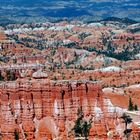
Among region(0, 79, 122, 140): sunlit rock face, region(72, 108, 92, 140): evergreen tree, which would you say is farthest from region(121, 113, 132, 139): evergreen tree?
region(72, 108, 92, 140): evergreen tree

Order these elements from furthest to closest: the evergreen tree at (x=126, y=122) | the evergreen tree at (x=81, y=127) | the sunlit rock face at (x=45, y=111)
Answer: the evergreen tree at (x=126, y=122) < the sunlit rock face at (x=45, y=111) < the evergreen tree at (x=81, y=127)

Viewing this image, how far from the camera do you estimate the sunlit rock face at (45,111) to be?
244ft

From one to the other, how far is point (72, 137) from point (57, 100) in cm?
463

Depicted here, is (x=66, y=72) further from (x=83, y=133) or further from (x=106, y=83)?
(x=83, y=133)

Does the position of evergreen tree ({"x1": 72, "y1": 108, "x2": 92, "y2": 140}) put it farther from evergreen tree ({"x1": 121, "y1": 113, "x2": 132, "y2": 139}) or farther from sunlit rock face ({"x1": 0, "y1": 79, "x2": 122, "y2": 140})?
evergreen tree ({"x1": 121, "y1": 113, "x2": 132, "y2": 139})

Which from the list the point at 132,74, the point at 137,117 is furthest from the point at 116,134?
the point at 132,74

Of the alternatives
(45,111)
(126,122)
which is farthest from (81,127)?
(126,122)

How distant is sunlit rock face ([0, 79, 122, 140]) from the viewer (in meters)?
74.2

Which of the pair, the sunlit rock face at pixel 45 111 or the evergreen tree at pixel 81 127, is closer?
the evergreen tree at pixel 81 127

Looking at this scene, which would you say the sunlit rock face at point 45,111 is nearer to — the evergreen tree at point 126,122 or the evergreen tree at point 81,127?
the evergreen tree at point 81,127

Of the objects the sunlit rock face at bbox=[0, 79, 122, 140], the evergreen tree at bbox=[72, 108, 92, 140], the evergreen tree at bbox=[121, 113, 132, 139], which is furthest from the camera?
the evergreen tree at bbox=[121, 113, 132, 139]

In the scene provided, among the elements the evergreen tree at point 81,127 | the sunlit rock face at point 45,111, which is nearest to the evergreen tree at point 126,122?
the sunlit rock face at point 45,111

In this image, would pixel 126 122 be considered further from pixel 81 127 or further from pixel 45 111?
pixel 45 111

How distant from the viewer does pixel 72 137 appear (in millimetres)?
74125
